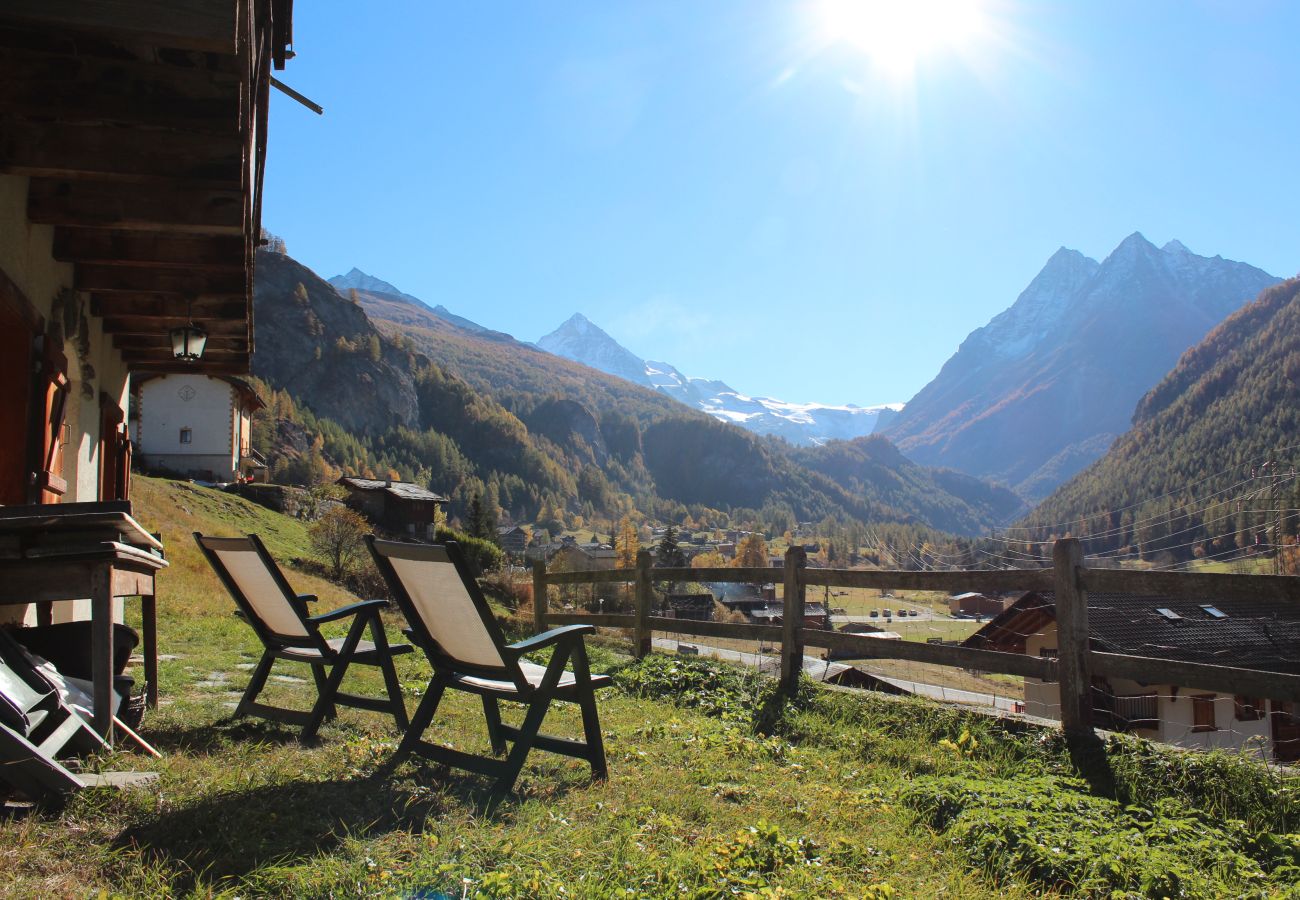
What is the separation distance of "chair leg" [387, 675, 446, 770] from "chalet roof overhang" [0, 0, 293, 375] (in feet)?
9.12

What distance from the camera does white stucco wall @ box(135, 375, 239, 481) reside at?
4175 centimetres

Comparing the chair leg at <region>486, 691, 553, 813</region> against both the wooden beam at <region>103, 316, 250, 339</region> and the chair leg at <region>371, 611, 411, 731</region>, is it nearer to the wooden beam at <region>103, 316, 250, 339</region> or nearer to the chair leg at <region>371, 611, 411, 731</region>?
the chair leg at <region>371, 611, 411, 731</region>

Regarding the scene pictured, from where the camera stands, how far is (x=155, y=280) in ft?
21.0

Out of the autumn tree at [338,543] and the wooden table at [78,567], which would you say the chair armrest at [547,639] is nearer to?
the wooden table at [78,567]

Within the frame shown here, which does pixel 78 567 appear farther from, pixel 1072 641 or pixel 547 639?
pixel 1072 641

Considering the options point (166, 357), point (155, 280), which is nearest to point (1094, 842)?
point (155, 280)

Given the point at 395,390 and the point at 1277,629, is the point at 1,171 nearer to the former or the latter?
the point at 1277,629

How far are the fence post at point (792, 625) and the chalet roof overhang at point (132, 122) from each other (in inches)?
180

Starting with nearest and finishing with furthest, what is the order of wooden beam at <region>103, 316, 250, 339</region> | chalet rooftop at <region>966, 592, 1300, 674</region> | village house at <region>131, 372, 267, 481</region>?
wooden beam at <region>103, 316, 250, 339</region> < chalet rooftop at <region>966, 592, 1300, 674</region> < village house at <region>131, 372, 267, 481</region>

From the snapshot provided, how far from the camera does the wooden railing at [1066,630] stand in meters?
3.91

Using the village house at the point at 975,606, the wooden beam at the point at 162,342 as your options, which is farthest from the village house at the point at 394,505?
the village house at the point at 975,606

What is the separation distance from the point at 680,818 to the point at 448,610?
1.24m

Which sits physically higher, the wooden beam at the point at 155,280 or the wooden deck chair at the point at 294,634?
the wooden beam at the point at 155,280

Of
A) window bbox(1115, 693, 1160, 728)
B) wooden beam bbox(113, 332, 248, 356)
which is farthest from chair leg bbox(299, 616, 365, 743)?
wooden beam bbox(113, 332, 248, 356)
